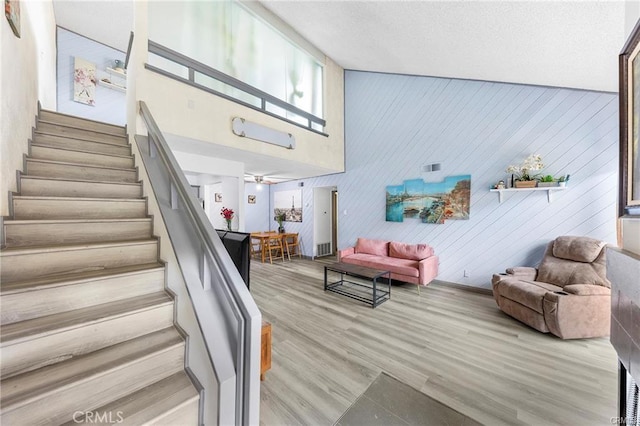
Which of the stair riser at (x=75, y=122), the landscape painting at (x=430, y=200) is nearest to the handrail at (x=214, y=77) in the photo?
the stair riser at (x=75, y=122)

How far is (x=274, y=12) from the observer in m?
4.32

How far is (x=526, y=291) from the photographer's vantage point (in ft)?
9.28

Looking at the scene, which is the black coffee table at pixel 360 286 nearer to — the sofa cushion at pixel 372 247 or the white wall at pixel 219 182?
the sofa cushion at pixel 372 247

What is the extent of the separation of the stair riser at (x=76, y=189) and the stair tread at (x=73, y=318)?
45.0 inches

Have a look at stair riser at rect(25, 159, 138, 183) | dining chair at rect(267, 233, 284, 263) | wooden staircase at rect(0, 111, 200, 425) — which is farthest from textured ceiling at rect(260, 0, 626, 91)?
dining chair at rect(267, 233, 284, 263)

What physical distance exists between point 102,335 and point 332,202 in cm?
→ 669

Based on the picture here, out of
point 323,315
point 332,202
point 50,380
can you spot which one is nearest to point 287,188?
point 332,202

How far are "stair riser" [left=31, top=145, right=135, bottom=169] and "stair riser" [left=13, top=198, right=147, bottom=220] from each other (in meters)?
0.64

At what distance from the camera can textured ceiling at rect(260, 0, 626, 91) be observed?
2.19m

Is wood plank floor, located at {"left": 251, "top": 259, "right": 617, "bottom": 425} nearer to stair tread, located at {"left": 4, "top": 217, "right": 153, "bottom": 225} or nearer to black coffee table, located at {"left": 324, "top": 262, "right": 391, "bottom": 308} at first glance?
black coffee table, located at {"left": 324, "top": 262, "right": 391, "bottom": 308}

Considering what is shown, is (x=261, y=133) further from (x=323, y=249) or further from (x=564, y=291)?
(x=564, y=291)

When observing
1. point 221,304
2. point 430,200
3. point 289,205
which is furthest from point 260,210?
point 221,304

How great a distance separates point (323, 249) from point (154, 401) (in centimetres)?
620

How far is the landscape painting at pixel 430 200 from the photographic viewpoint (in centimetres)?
420
